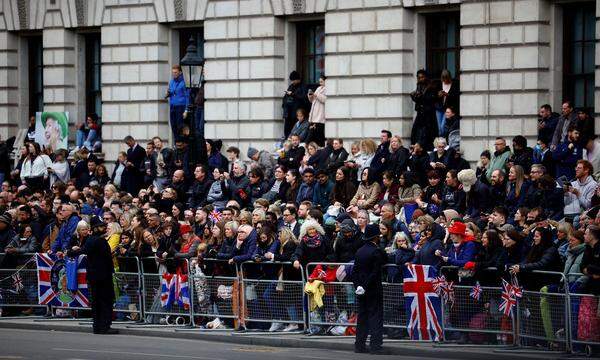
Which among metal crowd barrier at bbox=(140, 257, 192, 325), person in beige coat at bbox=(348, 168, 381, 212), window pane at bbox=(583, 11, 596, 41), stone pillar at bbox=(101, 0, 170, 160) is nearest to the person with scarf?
person in beige coat at bbox=(348, 168, 381, 212)

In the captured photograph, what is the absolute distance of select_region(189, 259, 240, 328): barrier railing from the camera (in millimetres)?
26625

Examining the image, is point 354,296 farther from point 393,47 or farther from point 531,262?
point 393,47

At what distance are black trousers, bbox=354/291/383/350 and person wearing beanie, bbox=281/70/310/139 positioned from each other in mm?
12712

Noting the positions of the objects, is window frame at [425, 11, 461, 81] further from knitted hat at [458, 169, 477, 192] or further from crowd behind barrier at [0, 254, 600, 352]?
crowd behind barrier at [0, 254, 600, 352]

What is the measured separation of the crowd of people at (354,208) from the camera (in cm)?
2362

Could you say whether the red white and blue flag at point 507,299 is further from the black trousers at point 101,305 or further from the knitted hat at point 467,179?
the black trousers at point 101,305

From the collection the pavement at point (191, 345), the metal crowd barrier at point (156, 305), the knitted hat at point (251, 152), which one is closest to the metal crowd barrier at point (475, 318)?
the pavement at point (191, 345)

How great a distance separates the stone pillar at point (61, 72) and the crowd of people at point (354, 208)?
236 inches

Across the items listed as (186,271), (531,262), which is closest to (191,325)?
(186,271)

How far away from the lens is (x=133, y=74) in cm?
4022

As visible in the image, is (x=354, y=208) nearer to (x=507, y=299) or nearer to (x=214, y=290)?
(x=214, y=290)

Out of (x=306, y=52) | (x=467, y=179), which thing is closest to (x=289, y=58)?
(x=306, y=52)

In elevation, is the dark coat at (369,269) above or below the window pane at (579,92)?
below

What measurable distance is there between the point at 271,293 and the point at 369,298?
9.16ft
